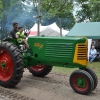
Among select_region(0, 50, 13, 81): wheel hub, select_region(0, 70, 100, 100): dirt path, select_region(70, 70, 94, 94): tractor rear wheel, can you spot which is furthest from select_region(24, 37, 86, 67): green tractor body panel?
select_region(0, 70, 100, 100): dirt path

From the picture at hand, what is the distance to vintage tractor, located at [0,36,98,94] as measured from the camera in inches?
228

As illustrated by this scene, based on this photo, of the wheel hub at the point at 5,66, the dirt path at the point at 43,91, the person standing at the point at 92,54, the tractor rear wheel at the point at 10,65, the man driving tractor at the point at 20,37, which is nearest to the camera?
the dirt path at the point at 43,91

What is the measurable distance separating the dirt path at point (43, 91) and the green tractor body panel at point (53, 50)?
24.9 inches

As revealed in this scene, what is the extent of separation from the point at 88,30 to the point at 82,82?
7.94 m

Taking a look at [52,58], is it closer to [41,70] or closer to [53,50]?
[53,50]

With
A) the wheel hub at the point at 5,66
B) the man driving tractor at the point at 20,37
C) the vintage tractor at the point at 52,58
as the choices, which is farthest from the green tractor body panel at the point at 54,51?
the wheel hub at the point at 5,66

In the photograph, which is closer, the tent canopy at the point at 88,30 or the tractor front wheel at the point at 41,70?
the tractor front wheel at the point at 41,70

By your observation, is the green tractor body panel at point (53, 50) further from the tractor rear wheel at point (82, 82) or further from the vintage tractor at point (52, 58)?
the tractor rear wheel at point (82, 82)

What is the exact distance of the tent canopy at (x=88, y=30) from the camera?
42.8 ft

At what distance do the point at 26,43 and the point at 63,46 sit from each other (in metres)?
1.26

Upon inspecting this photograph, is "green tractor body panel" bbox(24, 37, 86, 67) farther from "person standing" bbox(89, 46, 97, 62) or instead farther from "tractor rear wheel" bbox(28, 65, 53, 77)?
"person standing" bbox(89, 46, 97, 62)

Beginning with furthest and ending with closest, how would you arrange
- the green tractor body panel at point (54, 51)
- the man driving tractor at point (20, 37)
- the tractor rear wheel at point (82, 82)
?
the man driving tractor at point (20, 37)
the green tractor body panel at point (54, 51)
the tractor rear wheel at point (82, 82)

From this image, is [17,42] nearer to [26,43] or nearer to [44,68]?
[26,43]

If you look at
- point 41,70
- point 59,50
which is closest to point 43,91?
point 59,50
